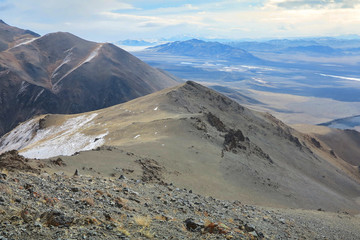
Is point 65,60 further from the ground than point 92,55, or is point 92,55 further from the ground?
point 92,55

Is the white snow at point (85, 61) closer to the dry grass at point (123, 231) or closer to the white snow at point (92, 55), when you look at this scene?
the white snow at point (92, 55)

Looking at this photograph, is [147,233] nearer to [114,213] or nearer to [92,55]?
[114,213]

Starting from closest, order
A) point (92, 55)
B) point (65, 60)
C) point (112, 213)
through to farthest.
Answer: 1. point (112, 213)
2. point (65, 60)
3. point (92, 55)

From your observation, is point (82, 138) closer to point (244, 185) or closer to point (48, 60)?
point (244, 185)

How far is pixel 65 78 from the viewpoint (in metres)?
145

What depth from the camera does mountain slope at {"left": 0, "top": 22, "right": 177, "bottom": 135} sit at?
130000 mm

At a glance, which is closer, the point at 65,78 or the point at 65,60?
→ the point at 65,78

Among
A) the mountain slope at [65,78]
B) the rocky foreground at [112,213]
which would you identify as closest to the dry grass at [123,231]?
the rocky foreground at [112,213]

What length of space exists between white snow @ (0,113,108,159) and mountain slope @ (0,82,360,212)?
0.24 metres

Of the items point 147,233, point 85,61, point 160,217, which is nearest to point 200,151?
point 160,217

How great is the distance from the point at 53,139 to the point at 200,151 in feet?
102

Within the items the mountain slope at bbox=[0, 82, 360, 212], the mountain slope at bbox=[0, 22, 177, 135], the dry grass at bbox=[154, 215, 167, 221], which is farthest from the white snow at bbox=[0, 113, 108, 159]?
the mountain slope at bbox=[0, 22, 177, 135]

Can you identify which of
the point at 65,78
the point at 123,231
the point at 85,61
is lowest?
the point at 123,231

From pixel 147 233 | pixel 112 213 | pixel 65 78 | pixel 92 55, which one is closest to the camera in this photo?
pixel 147 233
